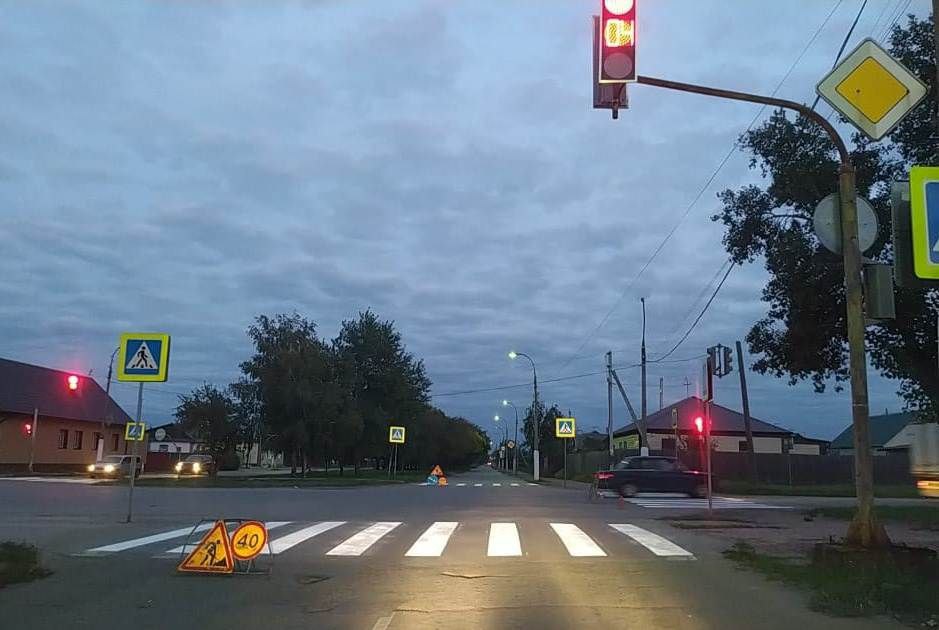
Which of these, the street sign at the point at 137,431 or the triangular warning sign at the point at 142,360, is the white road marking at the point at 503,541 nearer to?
the street sign at the point at 137,431

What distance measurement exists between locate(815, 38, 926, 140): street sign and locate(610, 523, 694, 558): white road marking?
6.25 m

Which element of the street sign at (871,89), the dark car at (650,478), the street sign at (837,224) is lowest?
the dark car at (650,478)

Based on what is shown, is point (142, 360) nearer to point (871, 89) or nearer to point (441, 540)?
point (441, 540)

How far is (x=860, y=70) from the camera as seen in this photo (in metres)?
8.53

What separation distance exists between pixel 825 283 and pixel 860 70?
1112 centimetres

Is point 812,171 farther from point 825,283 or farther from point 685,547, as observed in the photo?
point 685,547

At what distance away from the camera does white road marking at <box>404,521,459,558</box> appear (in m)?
11.7

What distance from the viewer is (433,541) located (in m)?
13.2

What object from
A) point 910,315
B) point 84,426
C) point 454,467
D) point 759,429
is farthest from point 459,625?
point 454,467

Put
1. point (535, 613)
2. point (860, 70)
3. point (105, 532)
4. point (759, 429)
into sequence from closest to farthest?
point (535, 613), point (860, 70), point (105, 532), point (759, 429)

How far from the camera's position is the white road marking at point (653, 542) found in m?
11.8

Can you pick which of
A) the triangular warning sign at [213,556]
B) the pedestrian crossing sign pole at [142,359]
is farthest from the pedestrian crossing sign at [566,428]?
the triangular warning sign at [213,556]

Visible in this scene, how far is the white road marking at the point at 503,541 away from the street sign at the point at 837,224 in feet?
19.4

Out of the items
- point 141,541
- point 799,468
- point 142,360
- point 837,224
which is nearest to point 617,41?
point 837,224
